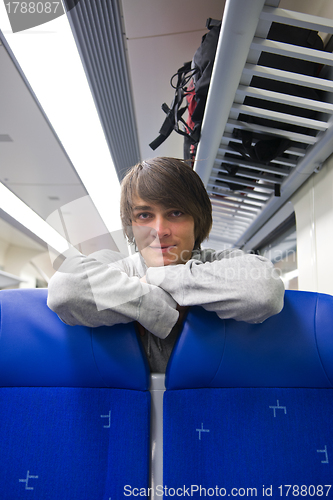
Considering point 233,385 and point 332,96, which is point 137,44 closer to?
point 332,96

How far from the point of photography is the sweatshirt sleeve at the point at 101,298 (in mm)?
678

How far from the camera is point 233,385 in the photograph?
2.49 ft

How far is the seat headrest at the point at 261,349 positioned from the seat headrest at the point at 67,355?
94 millimetres

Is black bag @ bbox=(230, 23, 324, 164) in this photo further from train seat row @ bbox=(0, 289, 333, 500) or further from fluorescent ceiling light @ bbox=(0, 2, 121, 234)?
train seat row @ bbox=(0, 289, 333, 500)

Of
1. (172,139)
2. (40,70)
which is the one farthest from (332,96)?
(172,139)

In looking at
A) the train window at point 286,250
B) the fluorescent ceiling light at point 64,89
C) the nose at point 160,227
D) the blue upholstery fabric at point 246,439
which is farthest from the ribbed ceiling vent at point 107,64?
the train window at point 286,250

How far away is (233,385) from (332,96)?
1102 mm

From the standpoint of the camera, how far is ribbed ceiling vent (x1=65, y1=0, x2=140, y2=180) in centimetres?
166

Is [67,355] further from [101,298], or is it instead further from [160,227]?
[160,227]

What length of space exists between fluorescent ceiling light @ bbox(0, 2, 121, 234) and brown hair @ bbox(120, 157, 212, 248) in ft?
0.23

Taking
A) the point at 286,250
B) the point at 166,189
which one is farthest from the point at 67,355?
the point at 286,250

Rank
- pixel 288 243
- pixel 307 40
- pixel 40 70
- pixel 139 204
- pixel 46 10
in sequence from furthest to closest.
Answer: pixel 288 243
pixel 40 70
pixel 46 10
pixel 307 40
pixel 139 204
